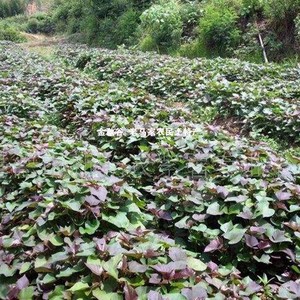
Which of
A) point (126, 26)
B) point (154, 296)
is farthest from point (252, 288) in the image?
point (126, 26)

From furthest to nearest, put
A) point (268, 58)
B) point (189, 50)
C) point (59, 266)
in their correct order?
point (189, 50) → point (268, 58) → point (59, 266)

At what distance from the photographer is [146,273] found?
73.2 inches

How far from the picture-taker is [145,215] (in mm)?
2650

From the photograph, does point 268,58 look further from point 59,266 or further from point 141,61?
point 59,266

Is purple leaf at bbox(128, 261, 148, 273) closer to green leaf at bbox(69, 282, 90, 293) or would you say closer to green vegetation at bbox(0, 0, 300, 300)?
green vegetation at bbox(0, 0, 300, 300)

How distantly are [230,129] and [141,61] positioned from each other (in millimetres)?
4051

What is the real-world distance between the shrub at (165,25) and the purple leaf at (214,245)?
425 inches

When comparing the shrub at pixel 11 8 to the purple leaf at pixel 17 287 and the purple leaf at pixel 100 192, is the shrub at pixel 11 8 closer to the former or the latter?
the purple leaf at pixel 100 192

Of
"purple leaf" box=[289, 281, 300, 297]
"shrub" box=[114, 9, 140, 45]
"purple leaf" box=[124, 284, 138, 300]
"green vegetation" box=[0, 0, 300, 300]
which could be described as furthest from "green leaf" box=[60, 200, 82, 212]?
"shrub" box=[114, 9, 140, 45]

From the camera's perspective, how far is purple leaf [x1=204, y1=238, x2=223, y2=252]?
91.7 inches

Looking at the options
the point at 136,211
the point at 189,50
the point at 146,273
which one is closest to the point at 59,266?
the point at 146,273

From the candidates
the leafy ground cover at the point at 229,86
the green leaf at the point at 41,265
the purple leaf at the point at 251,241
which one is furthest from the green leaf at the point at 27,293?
the leafy ground cover at the point at 229,86

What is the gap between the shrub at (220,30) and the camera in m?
10.6

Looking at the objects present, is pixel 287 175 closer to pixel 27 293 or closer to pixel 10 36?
pixel 27 293
